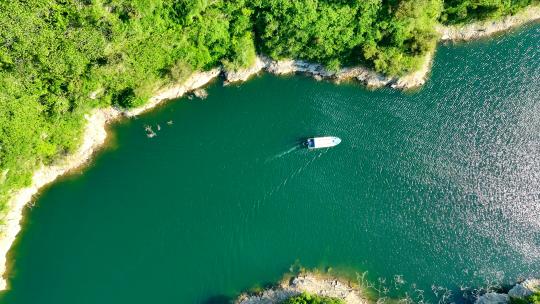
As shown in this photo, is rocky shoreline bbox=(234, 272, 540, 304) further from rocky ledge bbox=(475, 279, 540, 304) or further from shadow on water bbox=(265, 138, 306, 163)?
shadow on water bbox=(265, 138, 306, 163)

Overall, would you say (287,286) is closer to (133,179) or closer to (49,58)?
(133,179)

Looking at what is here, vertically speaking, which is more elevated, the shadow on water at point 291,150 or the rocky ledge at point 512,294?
the shadow on water at point 291,150

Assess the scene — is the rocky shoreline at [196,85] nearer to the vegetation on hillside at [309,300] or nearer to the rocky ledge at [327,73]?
the rocky ledge at [327,73]

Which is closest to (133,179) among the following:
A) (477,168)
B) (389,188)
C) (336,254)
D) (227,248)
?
(227,248)

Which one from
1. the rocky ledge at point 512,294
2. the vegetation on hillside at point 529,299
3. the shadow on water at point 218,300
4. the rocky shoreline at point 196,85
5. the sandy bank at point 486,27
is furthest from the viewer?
the sandy bank at point 486,27

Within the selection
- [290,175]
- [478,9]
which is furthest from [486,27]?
[290,175]

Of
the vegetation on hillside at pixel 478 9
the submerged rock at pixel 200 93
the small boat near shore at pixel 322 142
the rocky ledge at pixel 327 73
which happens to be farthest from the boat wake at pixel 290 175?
the vegetation on hillside at pixel 478 9

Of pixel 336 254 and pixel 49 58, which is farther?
pixel 336 254
